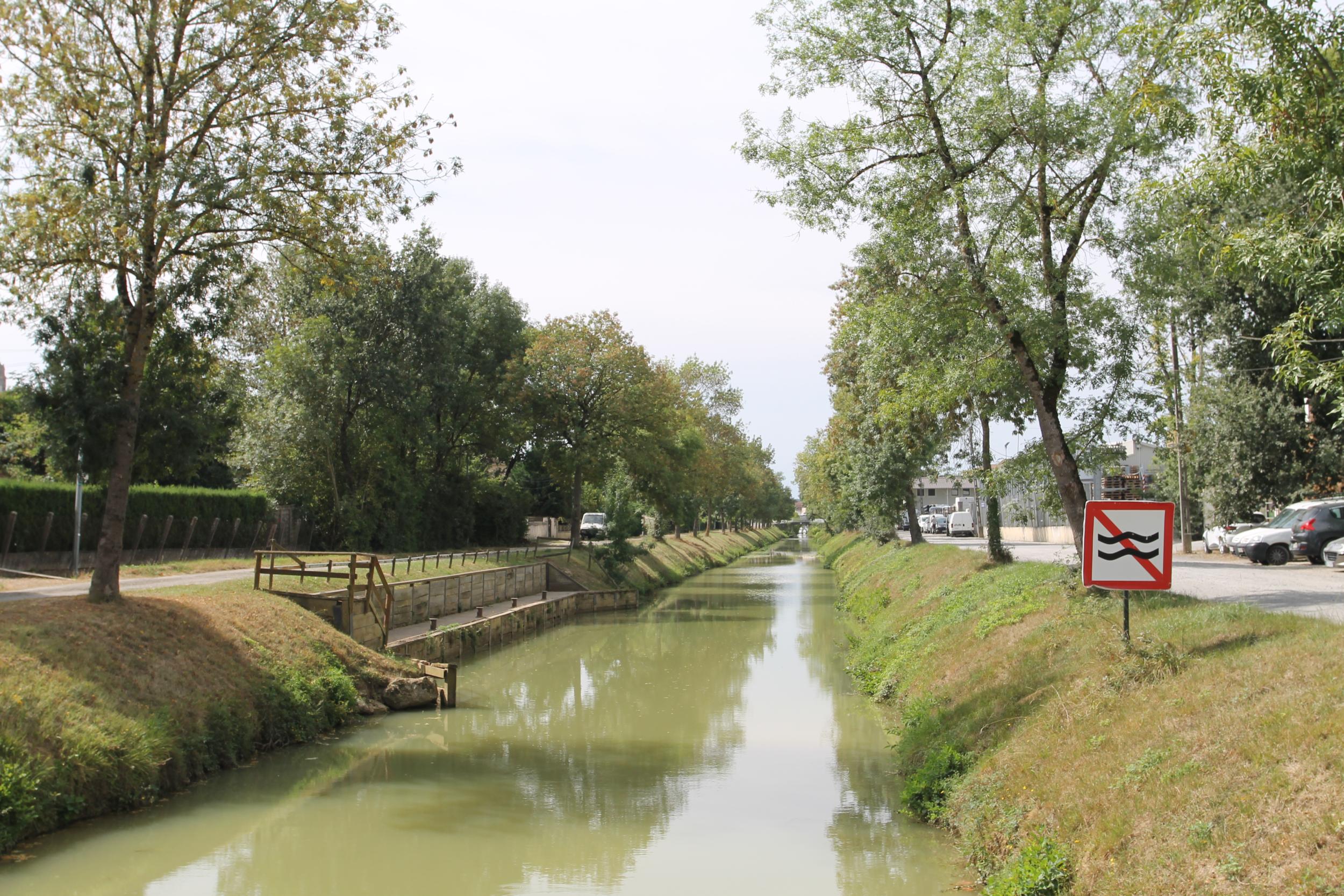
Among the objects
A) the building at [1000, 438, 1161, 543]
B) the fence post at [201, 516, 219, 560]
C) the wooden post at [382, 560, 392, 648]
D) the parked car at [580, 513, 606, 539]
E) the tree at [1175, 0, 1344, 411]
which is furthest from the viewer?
the parked car at [580, 513, 606, 539]

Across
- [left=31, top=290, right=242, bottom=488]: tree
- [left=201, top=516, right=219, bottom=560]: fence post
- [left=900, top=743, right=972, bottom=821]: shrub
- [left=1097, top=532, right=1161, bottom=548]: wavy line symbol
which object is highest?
[left=31, top=290, right=242, bottom=488]: tree

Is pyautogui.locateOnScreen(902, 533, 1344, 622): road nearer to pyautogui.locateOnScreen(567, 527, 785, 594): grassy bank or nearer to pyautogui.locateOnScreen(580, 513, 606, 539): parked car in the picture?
pyautogui.locateOnScreen(567, 527, 785, 594): grassy bank

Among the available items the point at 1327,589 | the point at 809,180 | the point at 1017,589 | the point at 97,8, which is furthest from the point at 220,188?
the point at 1327,589

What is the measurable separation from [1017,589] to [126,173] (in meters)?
15.4

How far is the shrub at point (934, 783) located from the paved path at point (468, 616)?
12.9 meters

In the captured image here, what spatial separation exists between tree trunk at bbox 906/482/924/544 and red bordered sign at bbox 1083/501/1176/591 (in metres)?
24.2

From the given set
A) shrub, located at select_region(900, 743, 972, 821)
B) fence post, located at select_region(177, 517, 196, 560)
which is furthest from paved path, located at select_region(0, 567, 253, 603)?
shrub, located at select_region(900, 743, 972, 821)

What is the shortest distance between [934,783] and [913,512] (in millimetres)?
25486

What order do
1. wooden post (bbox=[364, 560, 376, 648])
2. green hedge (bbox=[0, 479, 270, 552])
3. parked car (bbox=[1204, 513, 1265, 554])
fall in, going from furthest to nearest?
parked car (bbox=[1204, 513, 1265, 554]) < green hedge (bbox=[0, 479, 270, 552]) < wooden post (bbox=[364, 560, 376, 648])

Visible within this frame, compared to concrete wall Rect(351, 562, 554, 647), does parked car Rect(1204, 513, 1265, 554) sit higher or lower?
higher

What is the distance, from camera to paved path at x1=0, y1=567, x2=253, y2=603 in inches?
632

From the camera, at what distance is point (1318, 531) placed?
24.8m

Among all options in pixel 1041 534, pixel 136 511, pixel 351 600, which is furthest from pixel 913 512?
pixel 136 511

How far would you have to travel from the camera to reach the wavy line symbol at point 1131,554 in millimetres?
9344
